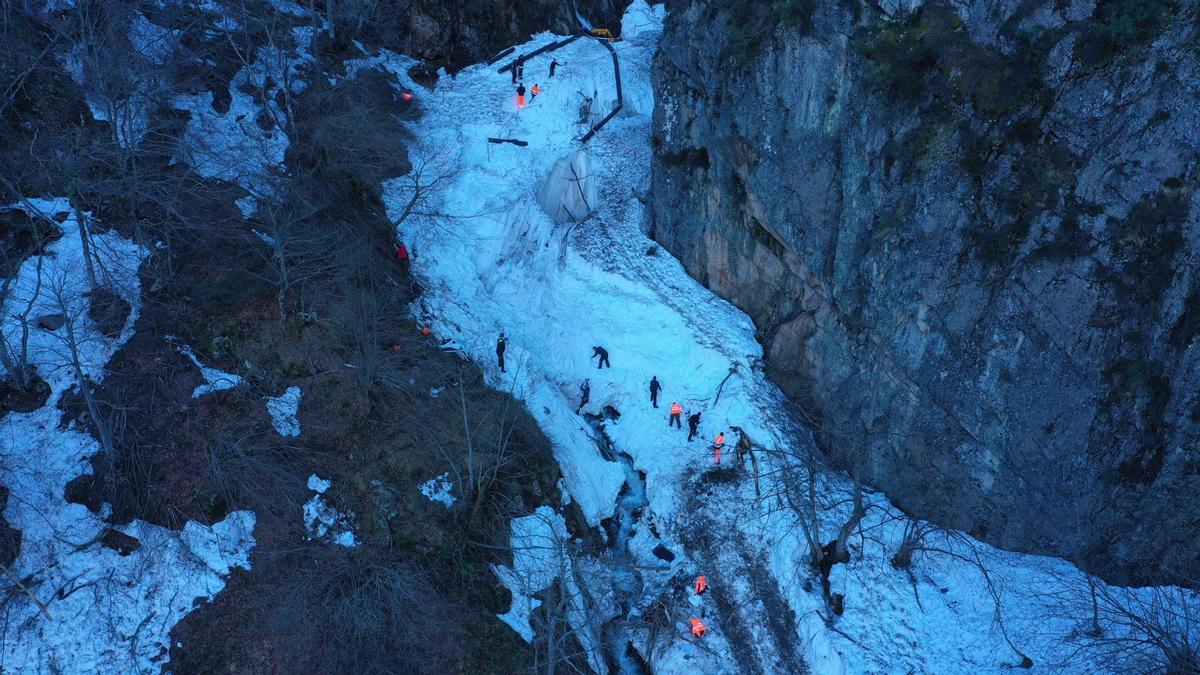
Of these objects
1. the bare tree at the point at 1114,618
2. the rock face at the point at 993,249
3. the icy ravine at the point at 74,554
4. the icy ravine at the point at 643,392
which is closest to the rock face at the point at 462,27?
the icy ravine at the point at 643,392

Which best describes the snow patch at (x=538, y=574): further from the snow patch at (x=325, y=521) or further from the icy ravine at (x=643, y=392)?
the snow patch at (x=325, y=521)

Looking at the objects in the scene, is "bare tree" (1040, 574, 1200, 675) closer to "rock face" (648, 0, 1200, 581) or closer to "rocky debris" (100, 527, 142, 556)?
"rock face" (648, 0, 1200, 581)

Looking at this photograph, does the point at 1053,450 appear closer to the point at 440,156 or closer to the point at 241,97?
the point at 440,156

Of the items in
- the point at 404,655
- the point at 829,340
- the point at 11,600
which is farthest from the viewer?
the point at 829,340

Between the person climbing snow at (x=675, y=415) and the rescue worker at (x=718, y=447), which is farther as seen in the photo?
the person climbing snow at (x=675, y=415)

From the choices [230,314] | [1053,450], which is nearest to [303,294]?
[230,314]

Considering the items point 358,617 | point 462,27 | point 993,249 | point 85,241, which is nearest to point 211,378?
point 85,241
